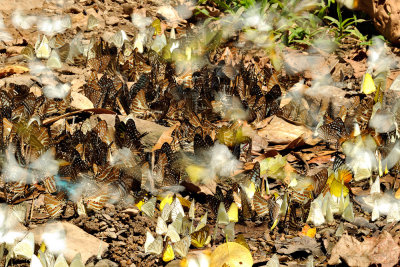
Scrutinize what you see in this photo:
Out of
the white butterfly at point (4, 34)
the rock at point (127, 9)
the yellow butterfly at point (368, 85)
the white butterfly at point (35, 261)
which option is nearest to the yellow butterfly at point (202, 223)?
the white butterfly at point (35, 261)

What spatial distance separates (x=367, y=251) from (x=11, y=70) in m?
2.69

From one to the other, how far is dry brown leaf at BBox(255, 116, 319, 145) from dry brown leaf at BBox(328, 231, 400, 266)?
0.96 m

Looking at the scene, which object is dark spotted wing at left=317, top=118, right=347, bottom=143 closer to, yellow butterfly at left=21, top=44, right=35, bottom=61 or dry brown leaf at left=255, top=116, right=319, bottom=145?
dry brown leaf at left=255, top=116, right=319, bottom=145

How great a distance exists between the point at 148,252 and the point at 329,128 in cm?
145

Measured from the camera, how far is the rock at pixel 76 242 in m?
2.32

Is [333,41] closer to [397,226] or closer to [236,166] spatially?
[236,166]

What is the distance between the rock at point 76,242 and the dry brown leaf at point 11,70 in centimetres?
163

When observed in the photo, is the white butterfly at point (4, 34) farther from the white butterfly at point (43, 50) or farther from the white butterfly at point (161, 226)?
the white butterfly at point (161, 226)

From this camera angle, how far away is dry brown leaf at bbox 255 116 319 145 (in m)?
3.31

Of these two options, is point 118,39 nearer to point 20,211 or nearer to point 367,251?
point 20,211

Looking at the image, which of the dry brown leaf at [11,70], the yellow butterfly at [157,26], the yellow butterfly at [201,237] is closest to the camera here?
the yellow butterfly at [201,237]

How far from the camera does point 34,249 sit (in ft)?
7.61

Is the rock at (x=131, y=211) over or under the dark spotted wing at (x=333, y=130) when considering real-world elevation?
under

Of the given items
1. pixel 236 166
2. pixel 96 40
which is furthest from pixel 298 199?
pixel 96 40
